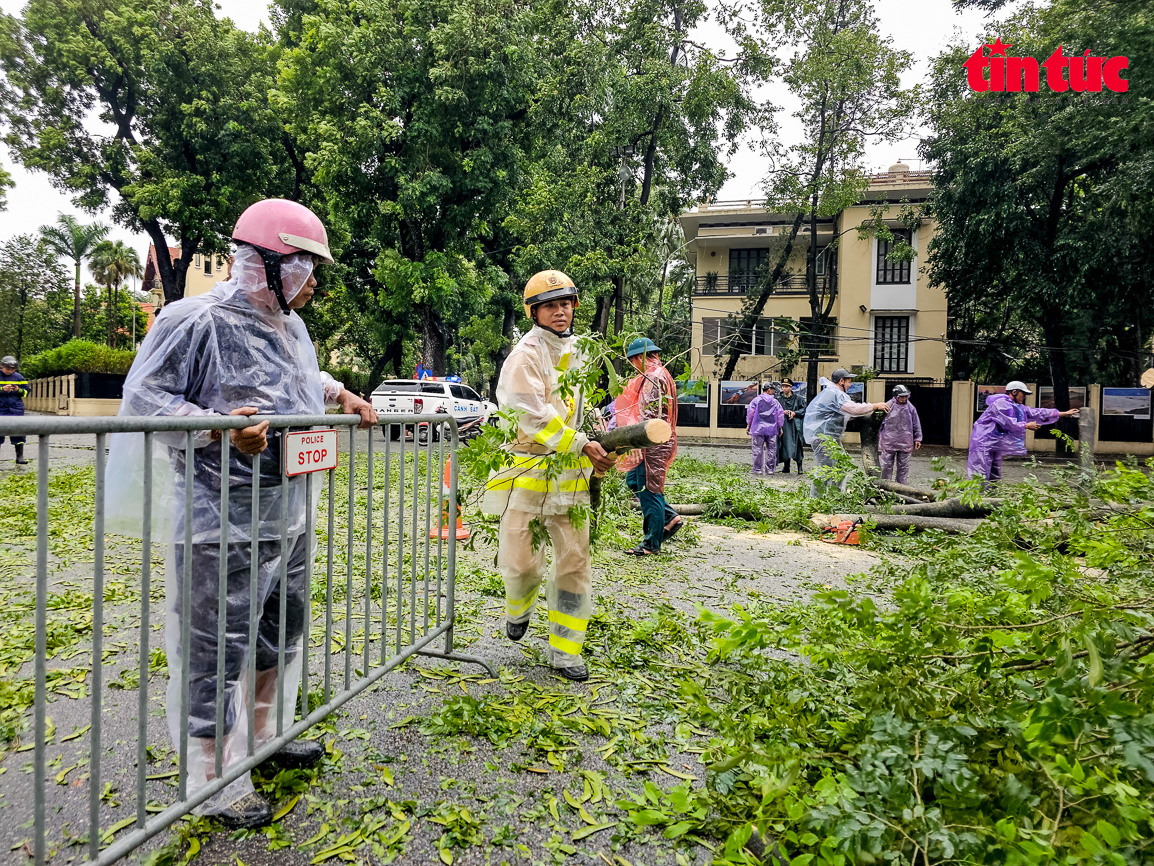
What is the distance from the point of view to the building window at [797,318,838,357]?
25.9 metres

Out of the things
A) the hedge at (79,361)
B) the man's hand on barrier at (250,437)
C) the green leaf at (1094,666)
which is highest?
the hedge at (79,361)

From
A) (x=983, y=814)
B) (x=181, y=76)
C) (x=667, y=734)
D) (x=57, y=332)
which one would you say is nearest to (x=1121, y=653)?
(x=983, y=814)

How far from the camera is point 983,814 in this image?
1.76 metres

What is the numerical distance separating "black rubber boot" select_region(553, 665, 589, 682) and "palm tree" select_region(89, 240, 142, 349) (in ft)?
187

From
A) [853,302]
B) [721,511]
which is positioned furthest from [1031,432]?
[721,511]

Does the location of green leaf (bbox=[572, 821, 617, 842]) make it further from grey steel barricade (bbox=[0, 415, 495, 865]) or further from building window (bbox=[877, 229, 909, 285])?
building window (bbox=[877, 229, 909, 285])

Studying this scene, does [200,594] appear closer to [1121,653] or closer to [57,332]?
[1121,653]

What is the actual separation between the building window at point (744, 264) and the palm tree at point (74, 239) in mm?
39109

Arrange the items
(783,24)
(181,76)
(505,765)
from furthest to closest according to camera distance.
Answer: (181,76)
(783,24)
(505,765)

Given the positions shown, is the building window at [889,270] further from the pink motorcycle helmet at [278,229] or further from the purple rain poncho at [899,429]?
the pink motorcycle helmet at [278,229]

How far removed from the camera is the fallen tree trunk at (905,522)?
6867 mm

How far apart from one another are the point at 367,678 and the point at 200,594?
3.01 feet

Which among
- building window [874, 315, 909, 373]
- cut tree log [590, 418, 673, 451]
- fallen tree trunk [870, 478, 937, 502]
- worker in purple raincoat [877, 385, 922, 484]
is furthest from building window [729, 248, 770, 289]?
cut tree log [590, 418, 673, 451]

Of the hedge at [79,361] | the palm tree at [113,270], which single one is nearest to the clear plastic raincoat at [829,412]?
the hedge at [79,361]
